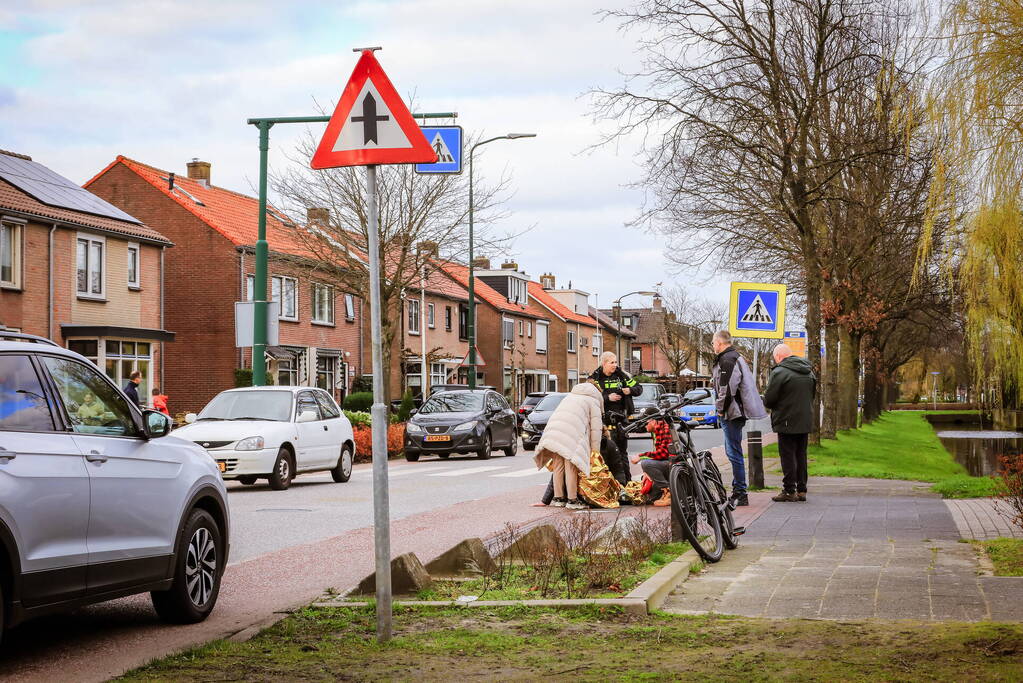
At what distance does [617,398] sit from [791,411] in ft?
8.80

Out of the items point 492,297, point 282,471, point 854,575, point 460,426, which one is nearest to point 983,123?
point 854,575

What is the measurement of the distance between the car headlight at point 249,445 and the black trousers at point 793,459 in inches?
309

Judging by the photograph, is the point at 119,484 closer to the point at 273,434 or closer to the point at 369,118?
the point at 369,118

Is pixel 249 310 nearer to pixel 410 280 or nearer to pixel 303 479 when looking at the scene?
pixel 303 479

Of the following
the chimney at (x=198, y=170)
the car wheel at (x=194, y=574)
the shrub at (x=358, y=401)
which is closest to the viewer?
the car wheel at (x=194, y=574)

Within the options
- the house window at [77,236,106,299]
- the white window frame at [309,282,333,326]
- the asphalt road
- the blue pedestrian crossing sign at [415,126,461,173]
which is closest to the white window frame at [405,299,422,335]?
the white window frame at [309,282,333,326]

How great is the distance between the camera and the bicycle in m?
9.36

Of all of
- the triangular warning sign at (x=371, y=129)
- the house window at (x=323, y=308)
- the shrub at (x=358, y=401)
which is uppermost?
the house window at (x=323, y=308)

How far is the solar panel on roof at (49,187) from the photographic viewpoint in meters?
34.3

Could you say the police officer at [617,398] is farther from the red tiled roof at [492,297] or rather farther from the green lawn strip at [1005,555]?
the red tiled roof at [492,297]

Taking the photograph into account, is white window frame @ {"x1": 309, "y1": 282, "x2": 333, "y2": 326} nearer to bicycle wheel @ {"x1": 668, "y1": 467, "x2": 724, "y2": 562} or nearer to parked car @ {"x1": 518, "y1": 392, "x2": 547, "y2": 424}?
parked car @ {"x1": 518, "y1": 392, "x2": 547, "y2": 424}

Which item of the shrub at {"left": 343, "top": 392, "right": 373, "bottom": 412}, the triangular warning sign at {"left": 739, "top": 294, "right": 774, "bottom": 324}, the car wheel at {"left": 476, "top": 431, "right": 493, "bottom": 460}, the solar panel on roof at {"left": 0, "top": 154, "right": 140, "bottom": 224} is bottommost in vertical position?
the car wheel at {"left": 476, "top": 431, "right": 493, "bottom": 460}

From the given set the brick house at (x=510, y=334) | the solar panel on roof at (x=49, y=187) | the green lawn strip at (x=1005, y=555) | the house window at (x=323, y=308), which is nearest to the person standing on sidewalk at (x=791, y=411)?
the green lawn strip at (x=1005, y=555)

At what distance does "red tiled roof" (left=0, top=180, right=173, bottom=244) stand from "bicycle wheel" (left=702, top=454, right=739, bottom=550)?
26.1 m
